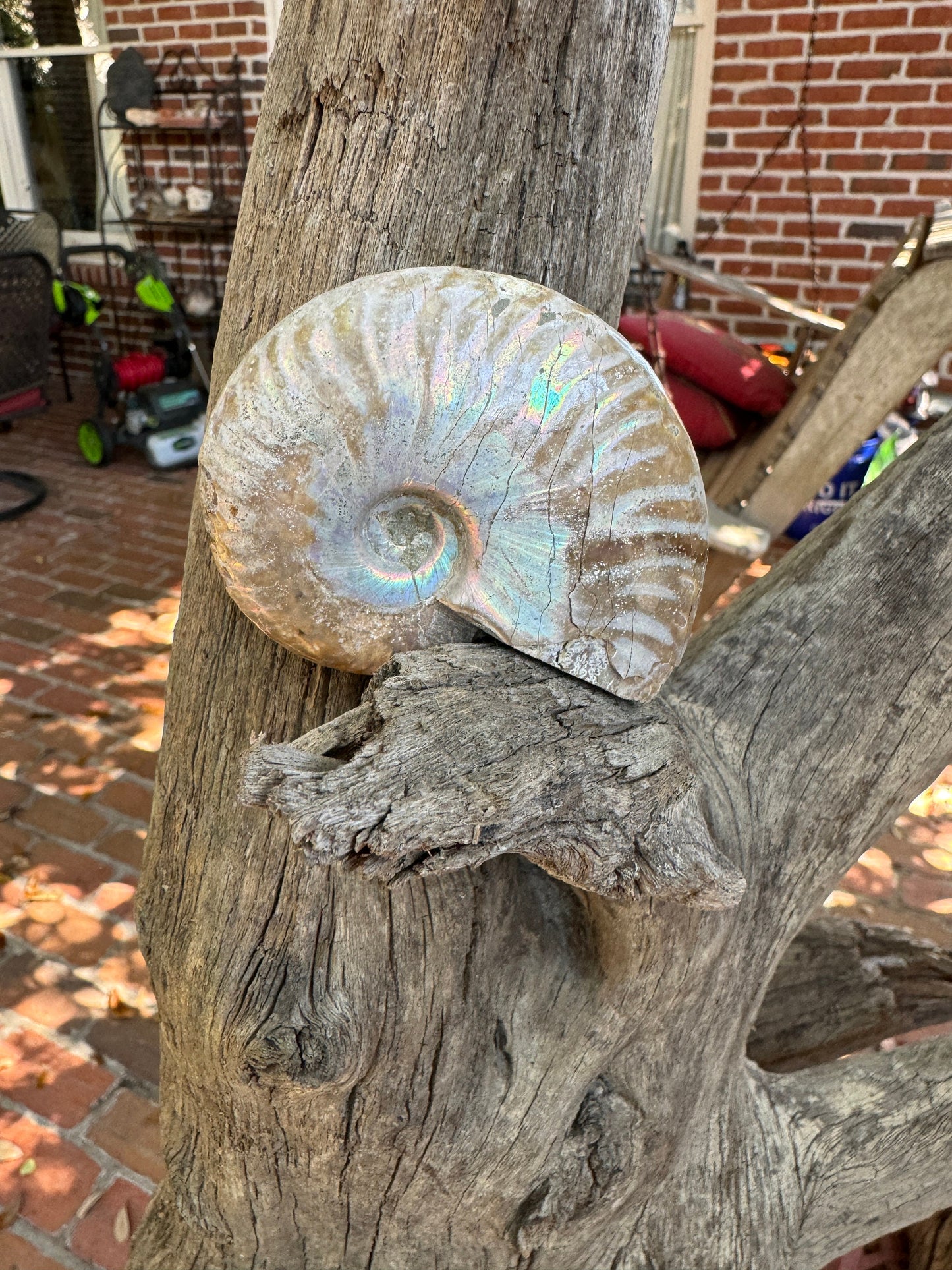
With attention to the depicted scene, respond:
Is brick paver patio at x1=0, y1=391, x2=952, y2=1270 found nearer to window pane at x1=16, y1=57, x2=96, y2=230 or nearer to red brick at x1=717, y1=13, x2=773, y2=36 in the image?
window pane at x1=16, y1=57, x2=96, y2=230

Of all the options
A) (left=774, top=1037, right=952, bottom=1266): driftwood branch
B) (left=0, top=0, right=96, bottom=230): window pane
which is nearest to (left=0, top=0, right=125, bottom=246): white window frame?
(left=0, top=0, right=96, bottom=230): window pane

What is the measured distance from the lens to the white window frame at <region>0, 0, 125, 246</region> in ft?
20.5

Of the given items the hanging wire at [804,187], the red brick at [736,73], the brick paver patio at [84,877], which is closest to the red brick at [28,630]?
the brick paver patio at [84,877]

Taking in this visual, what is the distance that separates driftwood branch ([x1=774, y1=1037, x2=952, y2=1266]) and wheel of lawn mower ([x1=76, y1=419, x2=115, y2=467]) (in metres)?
5.08

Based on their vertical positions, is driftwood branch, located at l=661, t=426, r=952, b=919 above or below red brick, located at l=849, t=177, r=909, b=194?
below

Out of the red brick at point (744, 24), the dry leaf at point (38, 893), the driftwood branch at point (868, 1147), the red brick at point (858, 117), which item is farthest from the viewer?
the red brick at point (744, 24)

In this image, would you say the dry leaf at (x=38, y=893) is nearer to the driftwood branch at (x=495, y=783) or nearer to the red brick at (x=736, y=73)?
the driftwood branch at (x=495, y=783)

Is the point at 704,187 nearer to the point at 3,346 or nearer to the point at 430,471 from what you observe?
the point at 3,346

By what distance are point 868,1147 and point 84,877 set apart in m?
2.14

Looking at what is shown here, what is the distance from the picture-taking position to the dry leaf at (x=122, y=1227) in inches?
73.7

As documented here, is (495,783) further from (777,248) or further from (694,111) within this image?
(694,111)

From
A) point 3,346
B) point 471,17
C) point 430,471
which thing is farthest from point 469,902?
point 3,346

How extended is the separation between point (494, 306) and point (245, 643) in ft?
1.56

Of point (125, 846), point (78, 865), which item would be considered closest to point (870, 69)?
point (125, 846)
